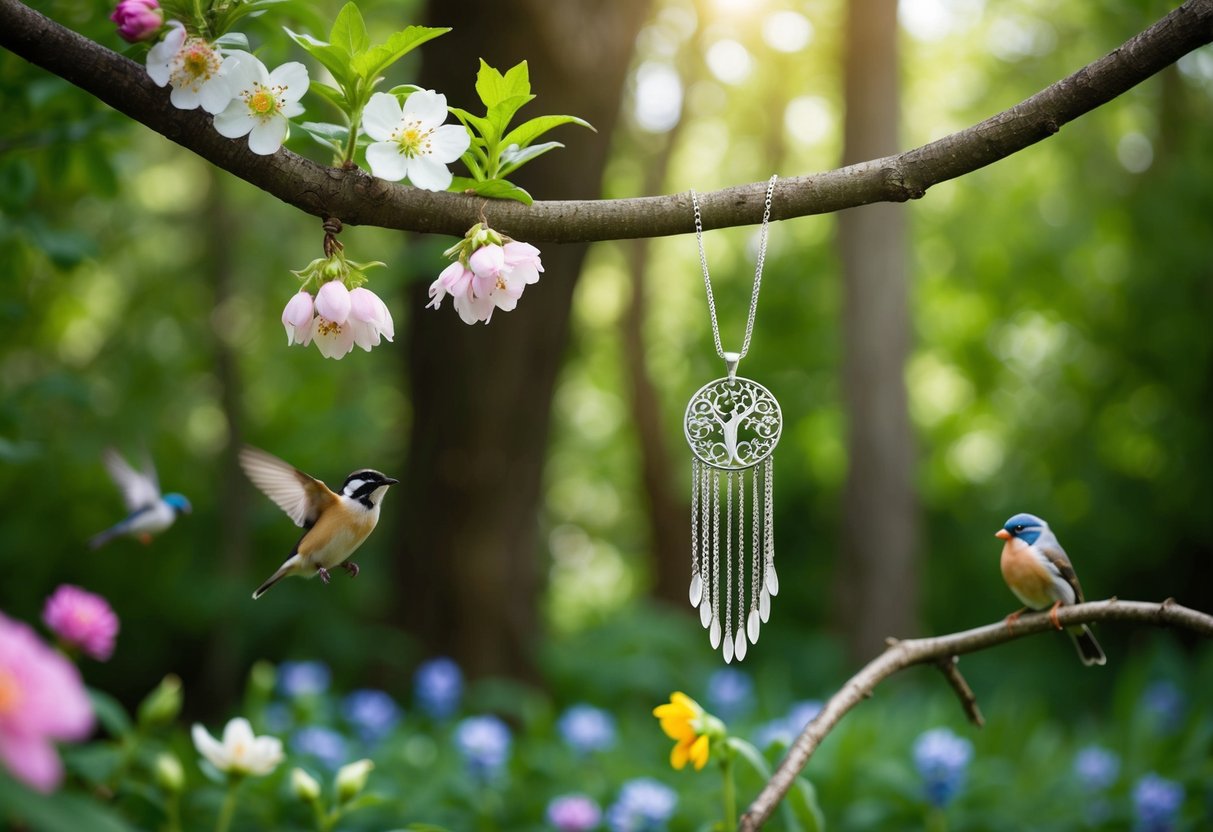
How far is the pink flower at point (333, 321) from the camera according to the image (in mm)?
1440

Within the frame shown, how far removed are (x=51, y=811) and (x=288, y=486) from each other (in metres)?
0.90

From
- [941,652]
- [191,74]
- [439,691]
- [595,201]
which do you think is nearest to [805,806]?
[941,652]

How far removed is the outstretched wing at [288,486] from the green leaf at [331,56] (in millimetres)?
548

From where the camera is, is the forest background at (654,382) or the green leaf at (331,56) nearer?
the green leaf at (331,56)

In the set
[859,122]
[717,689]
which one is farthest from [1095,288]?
[717,689]

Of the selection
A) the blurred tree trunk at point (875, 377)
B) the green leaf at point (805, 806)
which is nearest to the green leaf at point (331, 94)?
the green leaf at point (805, 806)

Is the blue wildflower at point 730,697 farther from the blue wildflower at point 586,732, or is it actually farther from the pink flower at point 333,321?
the pink flower at point 333,321

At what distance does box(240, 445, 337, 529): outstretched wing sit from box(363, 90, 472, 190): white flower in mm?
441

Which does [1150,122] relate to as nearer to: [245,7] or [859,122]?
[859,122]

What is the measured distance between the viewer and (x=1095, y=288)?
28.6 ft

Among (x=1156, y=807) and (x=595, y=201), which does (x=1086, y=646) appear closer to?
(x=1156, y=807)

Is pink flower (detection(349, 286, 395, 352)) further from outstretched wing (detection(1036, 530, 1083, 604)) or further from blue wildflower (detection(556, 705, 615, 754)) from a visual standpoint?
blue wildflower (detection(556, 705, 615, 754))

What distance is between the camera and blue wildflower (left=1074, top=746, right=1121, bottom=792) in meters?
3.62

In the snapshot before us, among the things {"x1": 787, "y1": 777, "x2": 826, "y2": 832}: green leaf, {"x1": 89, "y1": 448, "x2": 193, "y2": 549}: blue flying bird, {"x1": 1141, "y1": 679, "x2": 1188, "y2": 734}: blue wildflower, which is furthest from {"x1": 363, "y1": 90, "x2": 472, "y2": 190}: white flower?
{"x1": 1141, "y1": 679, "x2": 1188, "y2": 734}: blue wildflower
